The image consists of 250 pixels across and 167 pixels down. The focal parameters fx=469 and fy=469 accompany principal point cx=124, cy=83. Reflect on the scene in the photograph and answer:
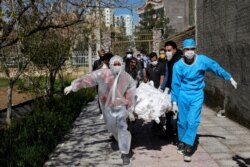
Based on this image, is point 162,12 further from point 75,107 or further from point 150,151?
point 150,151

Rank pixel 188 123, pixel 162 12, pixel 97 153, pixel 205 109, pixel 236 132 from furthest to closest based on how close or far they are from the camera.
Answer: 1. pixel 162 12
2. pixel 205 109
3. pixel 236 132
4. pixel 97 153
5. pixel 188 123

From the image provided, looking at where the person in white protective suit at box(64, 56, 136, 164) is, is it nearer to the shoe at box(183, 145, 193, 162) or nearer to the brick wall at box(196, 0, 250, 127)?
the shoe at box(183, 145, 193, 162)

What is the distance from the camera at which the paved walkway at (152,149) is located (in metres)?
6.88

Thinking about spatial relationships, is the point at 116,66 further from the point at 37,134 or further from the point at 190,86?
the point at 37,134

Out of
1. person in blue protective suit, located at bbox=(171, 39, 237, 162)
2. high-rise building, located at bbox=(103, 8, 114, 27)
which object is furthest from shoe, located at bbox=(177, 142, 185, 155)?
high-rise building, located at bbox=(103, 8, 114, 27)

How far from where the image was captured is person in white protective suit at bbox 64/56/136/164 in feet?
23.5

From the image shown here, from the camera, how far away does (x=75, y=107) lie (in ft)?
42.1

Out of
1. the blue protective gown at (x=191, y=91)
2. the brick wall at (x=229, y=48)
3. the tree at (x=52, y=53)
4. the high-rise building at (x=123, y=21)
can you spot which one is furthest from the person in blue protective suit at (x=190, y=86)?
the high-rise building at (x=123, y=21)

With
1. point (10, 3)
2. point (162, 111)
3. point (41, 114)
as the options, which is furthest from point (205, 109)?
point (10, 3)

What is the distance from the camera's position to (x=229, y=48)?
1059 centimetres

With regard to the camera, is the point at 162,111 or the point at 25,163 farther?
the point at 162,111

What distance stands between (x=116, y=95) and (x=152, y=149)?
4.12 feet

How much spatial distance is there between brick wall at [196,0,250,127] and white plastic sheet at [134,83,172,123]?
2.26 m

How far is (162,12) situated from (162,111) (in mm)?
53101
